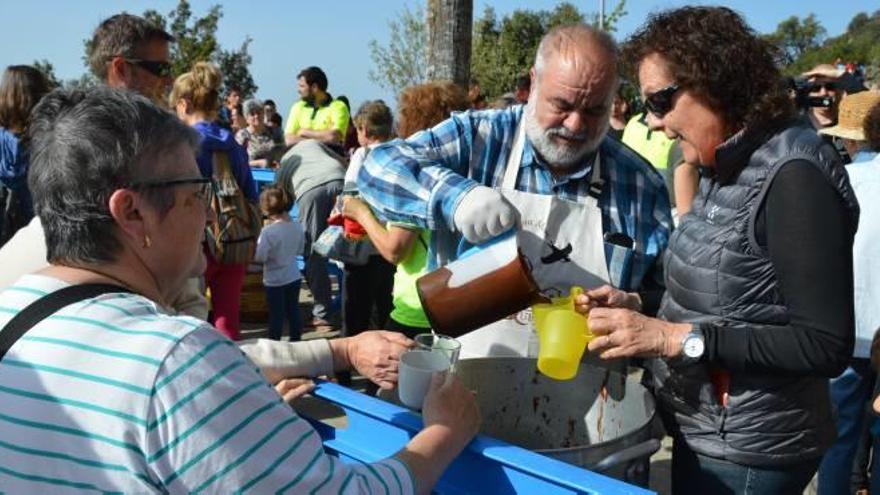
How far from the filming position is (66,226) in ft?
3.80

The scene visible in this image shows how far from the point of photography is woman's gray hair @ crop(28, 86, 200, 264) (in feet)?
3.74

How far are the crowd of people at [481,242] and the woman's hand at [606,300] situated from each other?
0.03 feet

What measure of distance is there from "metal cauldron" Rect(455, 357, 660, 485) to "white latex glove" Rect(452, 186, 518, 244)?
13.5 inches

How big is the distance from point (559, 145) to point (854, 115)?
2484mm

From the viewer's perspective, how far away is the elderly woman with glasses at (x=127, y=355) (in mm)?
1010

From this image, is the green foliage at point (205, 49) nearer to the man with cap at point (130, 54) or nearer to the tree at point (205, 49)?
the tree at point (205, 49)

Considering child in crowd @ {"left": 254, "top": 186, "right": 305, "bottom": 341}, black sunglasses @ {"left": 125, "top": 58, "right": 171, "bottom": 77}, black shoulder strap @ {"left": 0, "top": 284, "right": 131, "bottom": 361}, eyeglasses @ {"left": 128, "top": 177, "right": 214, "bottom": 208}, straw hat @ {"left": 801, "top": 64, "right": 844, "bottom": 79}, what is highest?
straw hat @ {"left": 801, "top": 64, "right": 844, "bottom": 79}

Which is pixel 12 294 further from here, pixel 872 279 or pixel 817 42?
pixel 817 42

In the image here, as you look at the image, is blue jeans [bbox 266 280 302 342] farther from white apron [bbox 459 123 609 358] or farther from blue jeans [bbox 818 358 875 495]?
blue jeans [bbox 818 358 875 495]

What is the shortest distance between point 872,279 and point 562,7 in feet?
83.1

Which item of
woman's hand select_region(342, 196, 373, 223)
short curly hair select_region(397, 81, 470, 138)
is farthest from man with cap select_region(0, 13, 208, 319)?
short curly hair select_region(397, 81, 470, 138)

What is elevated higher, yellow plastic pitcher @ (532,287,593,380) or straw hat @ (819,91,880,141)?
straw hat @ (819,91,880,141)

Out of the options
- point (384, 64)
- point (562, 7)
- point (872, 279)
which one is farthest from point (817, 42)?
point (872, 279)

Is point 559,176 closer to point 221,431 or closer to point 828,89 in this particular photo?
point 221,431
